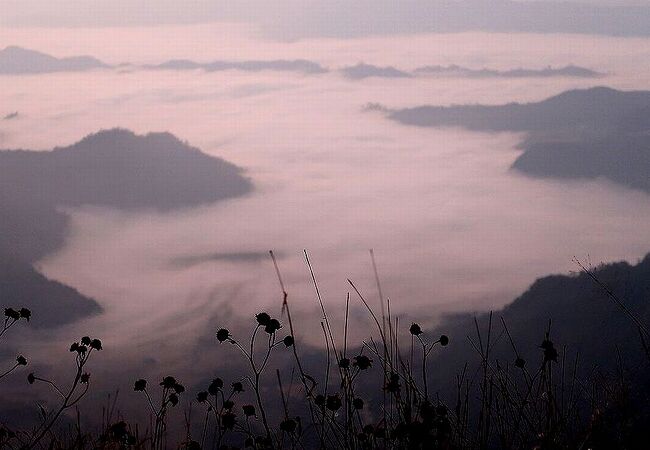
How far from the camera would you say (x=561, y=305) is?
195 metres

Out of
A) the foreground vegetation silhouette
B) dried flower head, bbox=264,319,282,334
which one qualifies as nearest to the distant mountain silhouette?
the foreground vegetation silhouette

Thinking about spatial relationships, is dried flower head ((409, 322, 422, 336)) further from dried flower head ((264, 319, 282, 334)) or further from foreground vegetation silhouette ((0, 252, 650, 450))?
dried flower head ((264, 319, 282, 334))

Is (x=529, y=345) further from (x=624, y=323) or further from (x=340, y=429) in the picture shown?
(x=340, y=429)

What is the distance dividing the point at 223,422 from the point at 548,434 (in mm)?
2430

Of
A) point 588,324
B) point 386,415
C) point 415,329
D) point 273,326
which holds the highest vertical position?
point 273,326

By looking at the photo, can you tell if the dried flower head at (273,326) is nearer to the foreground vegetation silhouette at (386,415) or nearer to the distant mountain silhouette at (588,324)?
the foreground vegetation silhouette at (386,415)

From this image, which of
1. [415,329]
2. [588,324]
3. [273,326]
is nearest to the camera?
[273,326]

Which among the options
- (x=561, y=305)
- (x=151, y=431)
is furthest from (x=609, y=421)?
(x=561, y=305)

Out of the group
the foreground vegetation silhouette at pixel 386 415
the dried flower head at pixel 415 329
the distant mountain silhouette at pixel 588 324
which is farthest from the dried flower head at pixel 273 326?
the distant mountain silhouette at pixel 588 324

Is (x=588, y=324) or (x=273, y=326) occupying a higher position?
(x=273, y=326)

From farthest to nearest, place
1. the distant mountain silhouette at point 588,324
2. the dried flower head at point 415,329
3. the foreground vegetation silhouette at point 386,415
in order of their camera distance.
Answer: the distant mountain silhouette at point 588,324 → the dried flower head at point 415,329 → the foreground vegetation silhouette at point 386,415

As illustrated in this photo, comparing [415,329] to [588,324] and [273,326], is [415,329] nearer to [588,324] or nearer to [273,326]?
[273,326]

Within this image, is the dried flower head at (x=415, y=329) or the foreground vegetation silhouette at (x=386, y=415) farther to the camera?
the dried flower head at (x=415, y=329)

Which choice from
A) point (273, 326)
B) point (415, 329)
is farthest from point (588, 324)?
point (273, 326)
